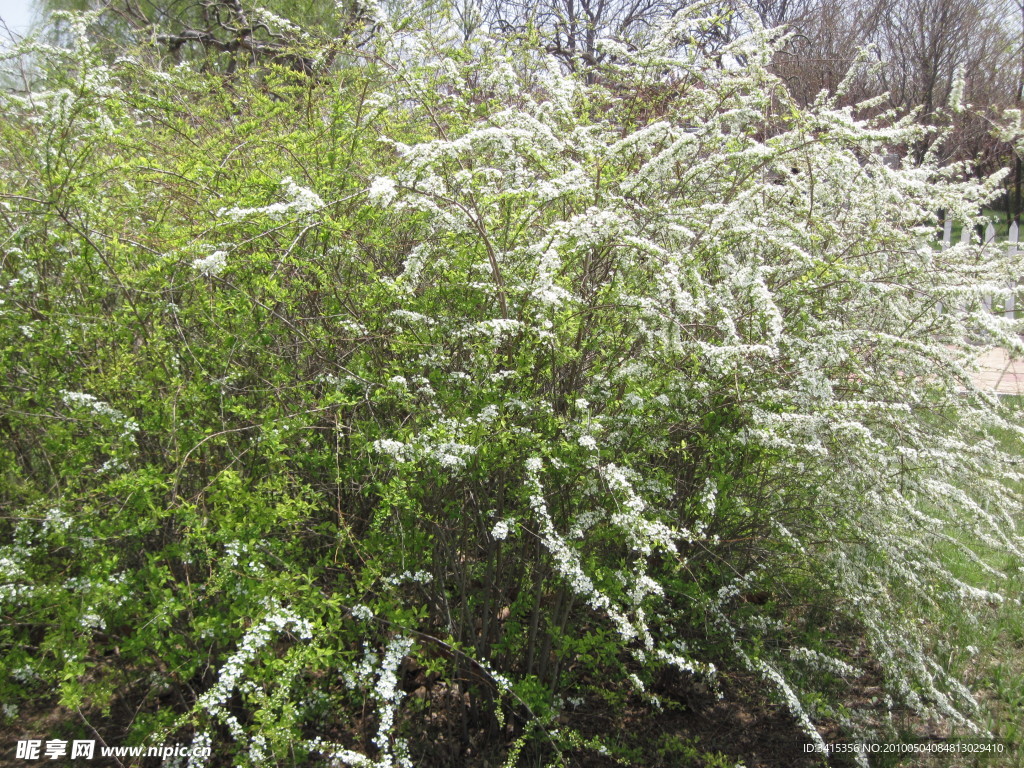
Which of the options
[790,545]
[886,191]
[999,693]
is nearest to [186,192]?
[790,545]

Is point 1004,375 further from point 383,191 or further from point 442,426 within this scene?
point 383,191

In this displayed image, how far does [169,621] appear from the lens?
7.76 feet

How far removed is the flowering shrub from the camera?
2.49 metres

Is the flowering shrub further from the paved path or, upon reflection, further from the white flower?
the paved path

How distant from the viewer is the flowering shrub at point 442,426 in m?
2.49

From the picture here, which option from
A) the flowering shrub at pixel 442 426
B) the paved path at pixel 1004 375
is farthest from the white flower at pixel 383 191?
A: the paved path at pixel 1004 375

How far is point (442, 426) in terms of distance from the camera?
8.16ft

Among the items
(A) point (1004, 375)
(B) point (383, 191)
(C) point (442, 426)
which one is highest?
(A) point (1004, 375)

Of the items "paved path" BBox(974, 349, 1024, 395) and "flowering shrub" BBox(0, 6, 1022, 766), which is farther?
"paved path" BBox(974, 349, 1024, 395)

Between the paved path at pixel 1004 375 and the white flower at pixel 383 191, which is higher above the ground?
the paved path at pixel 1004 375

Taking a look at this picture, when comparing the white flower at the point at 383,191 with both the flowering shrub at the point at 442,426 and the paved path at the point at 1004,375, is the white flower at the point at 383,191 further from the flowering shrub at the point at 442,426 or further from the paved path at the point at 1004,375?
the paved path at the point at 1004,375

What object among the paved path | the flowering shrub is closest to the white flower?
the flowering shrub

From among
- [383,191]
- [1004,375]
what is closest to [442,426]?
[383,191]

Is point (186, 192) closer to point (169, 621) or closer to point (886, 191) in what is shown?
point (169, 621)
